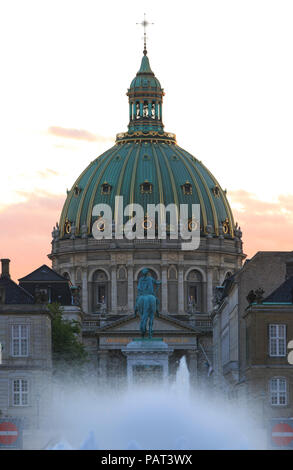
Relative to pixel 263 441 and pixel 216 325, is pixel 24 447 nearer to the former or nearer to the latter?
pixel 263 441

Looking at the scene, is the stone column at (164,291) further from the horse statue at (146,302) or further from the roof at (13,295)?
the horse statue at (146,302)

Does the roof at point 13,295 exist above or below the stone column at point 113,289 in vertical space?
below

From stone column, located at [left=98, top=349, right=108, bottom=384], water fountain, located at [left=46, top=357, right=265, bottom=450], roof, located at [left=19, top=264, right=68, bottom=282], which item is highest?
roof, located at [left=19, top=264, right=68, bottom=282]

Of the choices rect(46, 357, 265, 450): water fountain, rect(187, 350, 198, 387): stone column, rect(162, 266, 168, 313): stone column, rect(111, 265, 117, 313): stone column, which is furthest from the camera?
rect(111, 265, 117, 313): stone column

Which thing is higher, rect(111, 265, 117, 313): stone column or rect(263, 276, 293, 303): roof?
rect(111, 265, 117, 313): stone column

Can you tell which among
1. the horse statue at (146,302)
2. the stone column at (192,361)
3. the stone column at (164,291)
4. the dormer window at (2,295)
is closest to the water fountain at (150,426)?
the horse statue at (146,302)

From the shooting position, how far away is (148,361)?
89.6 meters

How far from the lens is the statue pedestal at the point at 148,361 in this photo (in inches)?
3531

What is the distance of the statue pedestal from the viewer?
89.7m

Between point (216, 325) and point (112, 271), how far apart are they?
4638cm

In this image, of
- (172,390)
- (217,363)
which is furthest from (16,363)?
(217,363)

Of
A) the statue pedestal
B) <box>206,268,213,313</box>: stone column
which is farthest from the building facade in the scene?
<box>206,268,213,313</box>: stone column

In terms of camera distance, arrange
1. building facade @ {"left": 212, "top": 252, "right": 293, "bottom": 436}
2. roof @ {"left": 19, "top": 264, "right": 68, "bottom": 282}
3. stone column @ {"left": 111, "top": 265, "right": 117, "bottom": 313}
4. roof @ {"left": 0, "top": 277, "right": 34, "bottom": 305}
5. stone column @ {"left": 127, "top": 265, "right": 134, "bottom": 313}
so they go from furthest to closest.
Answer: stone column @ {"left": 111, "top": 265, "right": 117, "bottom": 313} → stone column @ {"left": 127, "top": 265, "right": 134, "bottom": 313} → roof @ {"left": 19, "top": 264, "right": 68, "bottom": 282} → roof @ {"left": 0, "top": 277, "right": 34, "bottom": 305} → building facade @ {"left": 212, "top": 252, "right": 293, "bottom": 436}

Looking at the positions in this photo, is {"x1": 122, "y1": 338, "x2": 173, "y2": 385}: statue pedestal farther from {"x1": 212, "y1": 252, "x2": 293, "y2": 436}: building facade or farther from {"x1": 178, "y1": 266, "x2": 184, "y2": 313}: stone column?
{"x1": 178, "y1": 266, "x2": 184, "y2": 313}: stone column
